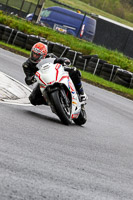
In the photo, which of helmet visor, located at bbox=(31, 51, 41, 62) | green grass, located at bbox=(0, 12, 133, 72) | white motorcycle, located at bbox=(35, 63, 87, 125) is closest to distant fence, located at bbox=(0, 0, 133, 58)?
green grass, located at bbox=(0, 12, 133, 72)

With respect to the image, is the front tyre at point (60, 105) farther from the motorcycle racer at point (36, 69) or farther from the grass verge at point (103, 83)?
the grass verge at point (103, 83)

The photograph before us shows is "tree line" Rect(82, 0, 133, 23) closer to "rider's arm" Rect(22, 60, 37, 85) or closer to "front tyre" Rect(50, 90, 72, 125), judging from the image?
"rider's arm" Rect(22, 60, 37, 85)

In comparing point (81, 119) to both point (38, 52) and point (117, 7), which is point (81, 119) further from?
point (117, 7)

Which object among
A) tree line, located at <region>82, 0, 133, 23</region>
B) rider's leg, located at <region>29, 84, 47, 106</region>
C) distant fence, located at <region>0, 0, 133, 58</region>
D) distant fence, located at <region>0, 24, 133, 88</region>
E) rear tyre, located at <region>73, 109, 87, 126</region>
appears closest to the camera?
rider's leg, located at <region>29, 84, 47, 106</region>

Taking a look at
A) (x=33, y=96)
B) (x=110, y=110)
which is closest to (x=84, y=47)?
(x=110, y=110)

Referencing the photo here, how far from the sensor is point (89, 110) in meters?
12.0

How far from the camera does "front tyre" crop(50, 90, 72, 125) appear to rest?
25.6 feet

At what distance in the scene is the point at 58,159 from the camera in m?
5.46

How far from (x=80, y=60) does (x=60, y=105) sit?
1583 centimetres

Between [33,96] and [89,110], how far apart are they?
3.62 metres

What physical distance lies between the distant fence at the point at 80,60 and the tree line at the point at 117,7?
2059 inches

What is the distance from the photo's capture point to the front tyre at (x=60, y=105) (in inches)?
307

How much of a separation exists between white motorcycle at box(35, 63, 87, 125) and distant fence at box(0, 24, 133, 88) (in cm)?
1347

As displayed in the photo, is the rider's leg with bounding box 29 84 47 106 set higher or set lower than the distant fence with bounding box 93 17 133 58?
higher
